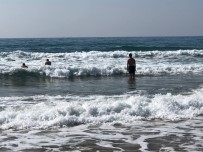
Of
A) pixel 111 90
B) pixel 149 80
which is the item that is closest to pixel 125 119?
pixel 111 90

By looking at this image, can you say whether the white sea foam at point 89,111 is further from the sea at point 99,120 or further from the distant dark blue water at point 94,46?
the distant dark blue water at point 94,46

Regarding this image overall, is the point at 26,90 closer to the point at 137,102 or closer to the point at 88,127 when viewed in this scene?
the point at 137,102

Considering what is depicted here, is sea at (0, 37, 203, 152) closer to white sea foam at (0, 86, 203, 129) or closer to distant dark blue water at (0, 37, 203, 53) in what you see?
white sea foam at (0, 86, 203, 129)

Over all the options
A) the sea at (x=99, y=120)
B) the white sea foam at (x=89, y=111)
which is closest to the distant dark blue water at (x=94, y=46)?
the sea at (x=99, y=120)

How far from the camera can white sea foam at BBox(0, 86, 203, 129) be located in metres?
10.2

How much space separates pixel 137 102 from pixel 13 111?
3590 mm

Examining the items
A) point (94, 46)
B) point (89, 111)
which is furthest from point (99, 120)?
point (94, 46)

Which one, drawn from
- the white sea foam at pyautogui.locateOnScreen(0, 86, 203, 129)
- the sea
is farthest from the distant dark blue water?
the white sea foam at pyautogui.locateOnScreen(0, 86, 203, 129)

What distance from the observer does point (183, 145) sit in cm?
814

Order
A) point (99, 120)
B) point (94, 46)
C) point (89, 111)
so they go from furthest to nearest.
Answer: point (94, 46)
point (89, 111)
point (99, 120)

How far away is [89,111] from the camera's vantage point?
1109 centimetres

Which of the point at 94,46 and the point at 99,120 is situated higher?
the point at 94,46

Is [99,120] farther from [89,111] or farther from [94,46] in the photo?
[94,46]

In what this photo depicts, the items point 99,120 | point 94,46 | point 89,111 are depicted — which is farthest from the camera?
point 94,46
